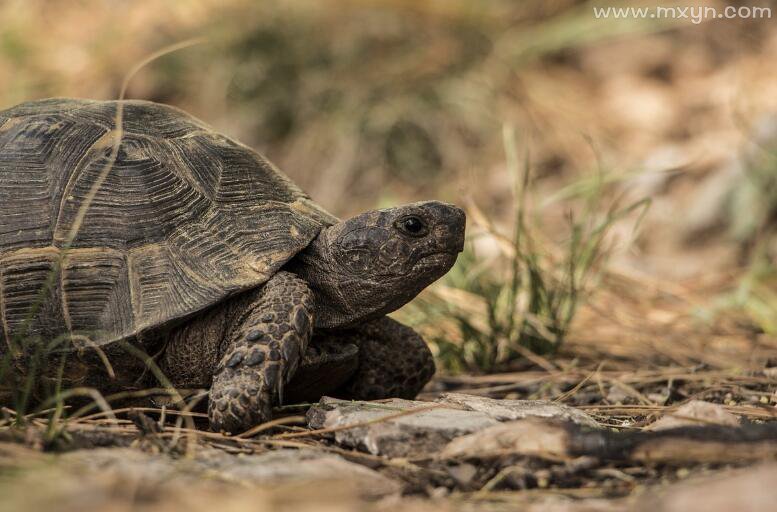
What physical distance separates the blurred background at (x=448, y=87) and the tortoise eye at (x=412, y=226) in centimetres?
447

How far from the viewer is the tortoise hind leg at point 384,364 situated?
3361 millimetres

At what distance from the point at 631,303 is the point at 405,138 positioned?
4008 millimetres

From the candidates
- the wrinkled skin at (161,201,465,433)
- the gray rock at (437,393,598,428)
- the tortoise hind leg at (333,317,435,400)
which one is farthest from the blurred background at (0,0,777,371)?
the gray rock at (437,393,598,428)

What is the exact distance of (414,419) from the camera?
2504 millimetres

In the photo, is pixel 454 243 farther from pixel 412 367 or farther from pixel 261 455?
pixel 261 455

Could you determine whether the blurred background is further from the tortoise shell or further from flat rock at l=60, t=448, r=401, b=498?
flat rock at l=60, t=448, r=401, b=498

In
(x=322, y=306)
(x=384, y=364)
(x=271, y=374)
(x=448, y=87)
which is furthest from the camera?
(x=448, y=87)

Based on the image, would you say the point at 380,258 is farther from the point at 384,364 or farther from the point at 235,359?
the point at 235,359

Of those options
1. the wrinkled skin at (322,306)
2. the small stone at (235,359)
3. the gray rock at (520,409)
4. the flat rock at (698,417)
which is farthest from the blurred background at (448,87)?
the flat rock at (698,417)

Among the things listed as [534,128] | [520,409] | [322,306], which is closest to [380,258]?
[322,306]

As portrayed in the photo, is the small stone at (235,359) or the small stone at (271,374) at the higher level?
the small stone at (235,359)

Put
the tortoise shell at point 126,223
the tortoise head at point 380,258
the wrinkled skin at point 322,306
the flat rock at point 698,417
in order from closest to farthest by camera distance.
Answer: the flat rock at point 698,417 → the wrinkled skin at point 322,306 → the tortoise shell at point 126,223 → the tortoise head at point 380,258

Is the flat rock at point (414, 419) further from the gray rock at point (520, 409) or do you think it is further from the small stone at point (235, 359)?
the small stone at point (235, 359)

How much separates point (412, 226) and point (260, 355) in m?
0.73
